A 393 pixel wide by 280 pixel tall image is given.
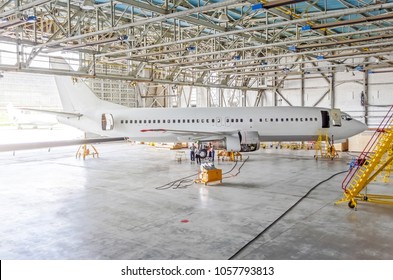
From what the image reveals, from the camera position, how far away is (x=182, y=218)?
10.2 m

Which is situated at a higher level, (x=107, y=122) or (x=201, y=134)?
(x=107, y=122)

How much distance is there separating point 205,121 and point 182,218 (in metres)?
14.6

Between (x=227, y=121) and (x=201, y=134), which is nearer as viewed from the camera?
(x=201, y=134)

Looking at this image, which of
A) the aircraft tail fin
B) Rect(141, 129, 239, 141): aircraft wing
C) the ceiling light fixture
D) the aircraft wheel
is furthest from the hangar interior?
the aircraft tail fin

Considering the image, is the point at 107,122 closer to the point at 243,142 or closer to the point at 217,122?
the point at 217,122

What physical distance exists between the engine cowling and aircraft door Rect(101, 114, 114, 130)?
8441 mm

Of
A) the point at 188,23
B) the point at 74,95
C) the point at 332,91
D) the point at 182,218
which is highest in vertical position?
the point at 188,23

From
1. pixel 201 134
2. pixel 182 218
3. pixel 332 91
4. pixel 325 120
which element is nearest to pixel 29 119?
pixel 201 134

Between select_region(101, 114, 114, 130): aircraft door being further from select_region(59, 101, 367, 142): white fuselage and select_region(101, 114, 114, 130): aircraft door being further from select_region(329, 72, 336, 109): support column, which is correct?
select_region(329, 72, 336, 109): support column

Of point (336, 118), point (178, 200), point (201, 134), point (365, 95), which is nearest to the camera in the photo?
point (178, 200)

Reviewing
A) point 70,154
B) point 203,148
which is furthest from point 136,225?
point 70,154

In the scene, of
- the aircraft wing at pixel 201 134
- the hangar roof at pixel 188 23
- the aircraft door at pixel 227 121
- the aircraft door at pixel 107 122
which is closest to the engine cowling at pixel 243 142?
the aircraft wing at pixel 201 134
